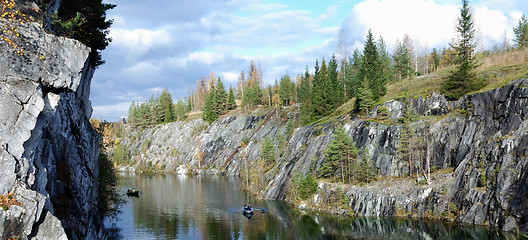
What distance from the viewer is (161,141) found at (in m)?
162

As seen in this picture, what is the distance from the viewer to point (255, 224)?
57.7 meters

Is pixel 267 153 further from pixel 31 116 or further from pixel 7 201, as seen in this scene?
pixel 7 201

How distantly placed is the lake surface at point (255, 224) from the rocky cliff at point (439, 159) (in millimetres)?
2817

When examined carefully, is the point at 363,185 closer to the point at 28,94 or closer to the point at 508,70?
the point at 508,70

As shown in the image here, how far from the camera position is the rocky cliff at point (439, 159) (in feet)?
151

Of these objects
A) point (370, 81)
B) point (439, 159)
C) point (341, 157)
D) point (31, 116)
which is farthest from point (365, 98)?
point (31, 116)

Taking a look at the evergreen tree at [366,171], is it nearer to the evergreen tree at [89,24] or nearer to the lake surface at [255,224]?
the lake surface at [255,224]

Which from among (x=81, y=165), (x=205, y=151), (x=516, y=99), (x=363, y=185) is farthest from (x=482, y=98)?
(x=205, y=151)

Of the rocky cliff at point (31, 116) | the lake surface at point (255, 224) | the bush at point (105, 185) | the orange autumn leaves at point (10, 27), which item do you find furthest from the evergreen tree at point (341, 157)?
the orange autumn leaves at point (10, 27)

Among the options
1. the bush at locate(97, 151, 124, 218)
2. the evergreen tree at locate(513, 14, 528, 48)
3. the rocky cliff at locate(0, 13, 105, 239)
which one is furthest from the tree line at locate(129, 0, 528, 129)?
Answer: the rocky cliff at locate(0, 13, 105, 239)

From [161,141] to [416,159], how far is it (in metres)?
125

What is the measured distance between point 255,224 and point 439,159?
31.8 m

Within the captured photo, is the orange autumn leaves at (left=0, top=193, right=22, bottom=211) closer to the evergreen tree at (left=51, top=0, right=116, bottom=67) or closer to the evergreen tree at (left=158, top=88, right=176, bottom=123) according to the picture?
the evergreen tree at (left=51, top=0, right=116, bottom=67)

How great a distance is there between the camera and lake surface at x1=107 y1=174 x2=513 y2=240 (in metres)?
48.4
